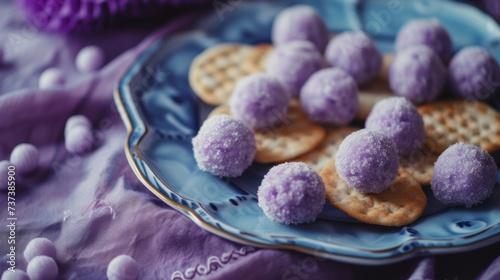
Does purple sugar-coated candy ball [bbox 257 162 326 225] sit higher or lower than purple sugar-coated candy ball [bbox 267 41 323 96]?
lower

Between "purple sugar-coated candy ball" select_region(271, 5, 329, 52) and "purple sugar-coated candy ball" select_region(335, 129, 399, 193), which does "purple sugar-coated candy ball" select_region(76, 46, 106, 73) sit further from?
"purple sugar-coated candy ball" select_region(335, 129, 399, 193)

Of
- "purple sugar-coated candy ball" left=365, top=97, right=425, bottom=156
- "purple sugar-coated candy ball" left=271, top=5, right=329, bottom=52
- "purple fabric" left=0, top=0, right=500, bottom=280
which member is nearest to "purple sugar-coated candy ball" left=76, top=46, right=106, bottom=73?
"purple fabric" left=0, top=0, right=500, bottom=280

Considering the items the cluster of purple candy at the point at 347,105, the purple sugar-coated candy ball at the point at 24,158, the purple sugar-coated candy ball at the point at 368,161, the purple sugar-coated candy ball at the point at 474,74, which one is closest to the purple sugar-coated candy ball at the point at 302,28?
the cluster of purple candy at the point at 347,105

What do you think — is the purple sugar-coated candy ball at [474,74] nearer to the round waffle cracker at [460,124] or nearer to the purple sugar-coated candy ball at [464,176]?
the round waffle cracker at [460,124]

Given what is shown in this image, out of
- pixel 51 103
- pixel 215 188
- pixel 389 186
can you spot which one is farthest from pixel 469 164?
pixel 51 103

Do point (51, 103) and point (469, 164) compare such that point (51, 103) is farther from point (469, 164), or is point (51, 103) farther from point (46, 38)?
point (469, 164)

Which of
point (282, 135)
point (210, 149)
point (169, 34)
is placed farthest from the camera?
point (169, 34)

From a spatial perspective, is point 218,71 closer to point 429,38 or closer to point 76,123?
point 76,123
